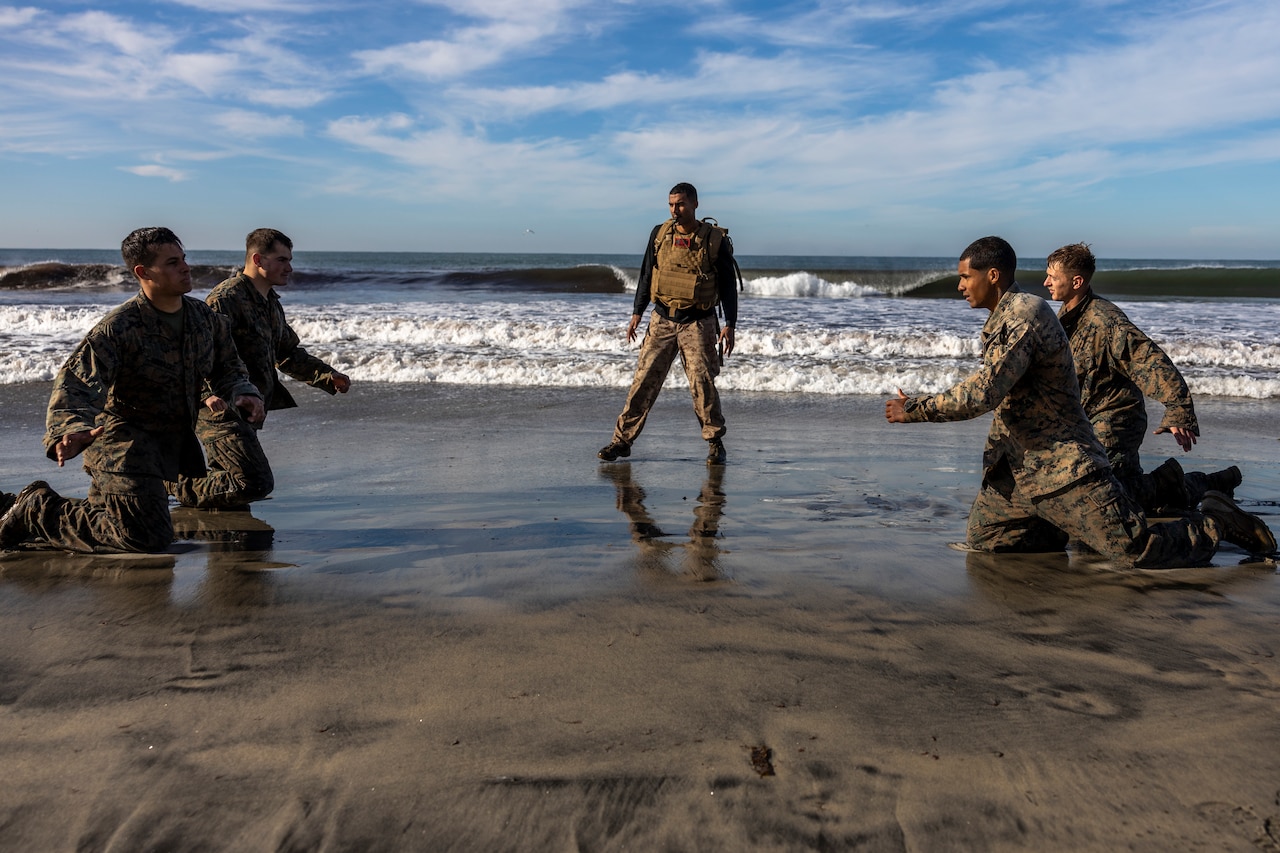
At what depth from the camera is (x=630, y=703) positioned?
268cm

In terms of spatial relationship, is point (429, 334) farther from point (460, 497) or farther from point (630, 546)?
point (630, 546)

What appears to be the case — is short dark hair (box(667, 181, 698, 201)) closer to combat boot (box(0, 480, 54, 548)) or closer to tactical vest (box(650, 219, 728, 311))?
tactical vest (box(650, 219, 728, 311))

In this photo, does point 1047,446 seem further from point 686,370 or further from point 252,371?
point 252,371

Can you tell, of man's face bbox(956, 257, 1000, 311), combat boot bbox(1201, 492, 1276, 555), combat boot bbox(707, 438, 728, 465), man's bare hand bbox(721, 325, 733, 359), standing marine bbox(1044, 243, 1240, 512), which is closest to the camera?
man's face bbox(956, 257, 1000, 311)

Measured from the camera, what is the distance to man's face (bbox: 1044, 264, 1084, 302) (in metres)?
4.60

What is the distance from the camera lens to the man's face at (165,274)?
13.6 feet

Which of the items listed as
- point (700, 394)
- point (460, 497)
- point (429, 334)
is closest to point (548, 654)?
point (460, 497)

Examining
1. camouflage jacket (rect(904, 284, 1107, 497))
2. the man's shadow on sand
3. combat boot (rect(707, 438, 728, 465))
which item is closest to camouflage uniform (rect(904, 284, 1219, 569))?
camouflage jacket (rect(904, 284, 1107, 497))

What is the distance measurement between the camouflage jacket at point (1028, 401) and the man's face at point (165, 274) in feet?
10.7

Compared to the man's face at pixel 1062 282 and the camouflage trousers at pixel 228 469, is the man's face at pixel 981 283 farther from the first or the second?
the camouflage trousers at pixel 228 469

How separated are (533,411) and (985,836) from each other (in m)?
6.80

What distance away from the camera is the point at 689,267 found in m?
6.41

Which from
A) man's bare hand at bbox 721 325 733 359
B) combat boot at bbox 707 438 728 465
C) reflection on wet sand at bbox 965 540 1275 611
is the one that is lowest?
reflection on wet sand at bbox 965 540 1275 611

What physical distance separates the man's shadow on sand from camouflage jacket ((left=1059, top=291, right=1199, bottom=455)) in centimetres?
199
